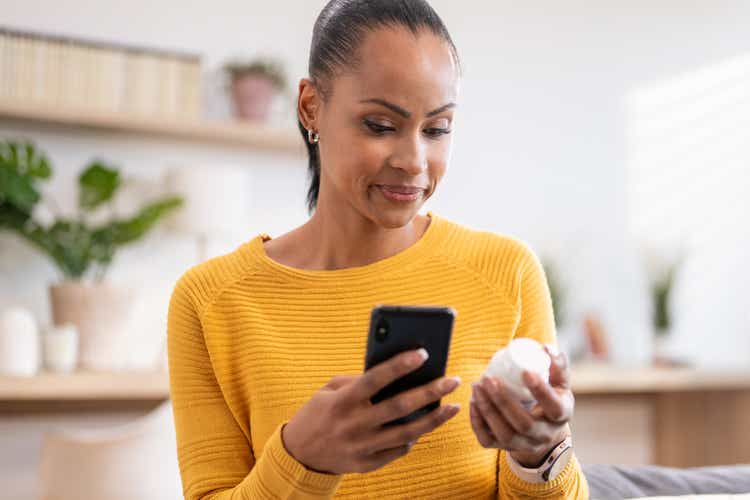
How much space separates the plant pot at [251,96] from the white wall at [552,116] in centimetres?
12

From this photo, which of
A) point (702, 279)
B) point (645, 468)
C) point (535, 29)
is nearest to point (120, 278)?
point (535, 29)

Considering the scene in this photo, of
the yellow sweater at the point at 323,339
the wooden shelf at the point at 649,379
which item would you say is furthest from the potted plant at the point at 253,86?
the yellow sweater at the point at 323,339

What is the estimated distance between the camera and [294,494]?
2.98 feet

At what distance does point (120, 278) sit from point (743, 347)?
2678mm

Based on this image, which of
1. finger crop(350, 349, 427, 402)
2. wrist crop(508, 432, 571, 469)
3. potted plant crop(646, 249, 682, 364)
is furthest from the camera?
potted plant crop(646, 249, 682, 364)

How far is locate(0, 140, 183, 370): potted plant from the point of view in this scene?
2773 mm

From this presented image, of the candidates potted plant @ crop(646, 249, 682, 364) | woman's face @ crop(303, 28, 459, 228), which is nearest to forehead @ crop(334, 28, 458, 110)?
woman's face @ crop(303, 28, 459, 228)

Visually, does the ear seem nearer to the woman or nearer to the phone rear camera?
the woman

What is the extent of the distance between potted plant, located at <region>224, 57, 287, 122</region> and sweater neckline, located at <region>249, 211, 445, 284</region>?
6.65 ft

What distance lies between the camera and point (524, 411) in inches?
32.5

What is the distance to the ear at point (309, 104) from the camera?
45.7 inches

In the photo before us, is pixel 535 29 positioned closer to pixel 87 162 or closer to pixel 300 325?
pixel 87 162

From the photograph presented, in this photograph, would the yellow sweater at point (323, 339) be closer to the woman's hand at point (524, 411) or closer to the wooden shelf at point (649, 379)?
the woman's hand at point (524, 411)

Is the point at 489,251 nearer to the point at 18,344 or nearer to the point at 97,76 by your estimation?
the point at 18,344
